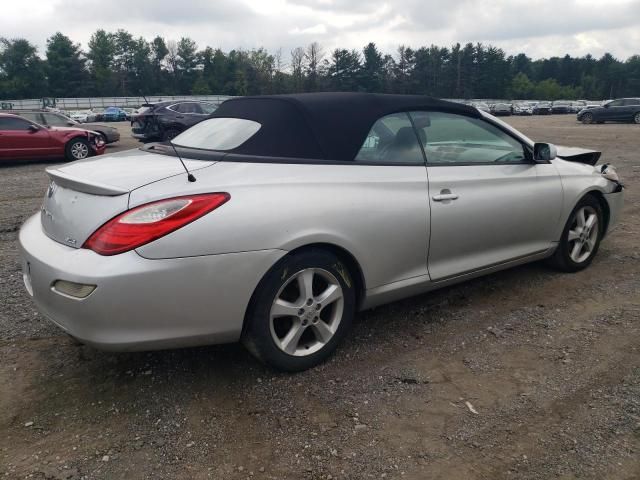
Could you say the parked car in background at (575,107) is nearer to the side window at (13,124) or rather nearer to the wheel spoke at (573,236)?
the side window at (13,124)

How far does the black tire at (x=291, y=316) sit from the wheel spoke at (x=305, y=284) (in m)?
0.03

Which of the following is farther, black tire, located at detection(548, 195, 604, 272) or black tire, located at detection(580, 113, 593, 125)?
black tire, located at detection(580, 113, 593, 125)

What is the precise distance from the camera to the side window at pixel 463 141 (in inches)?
135

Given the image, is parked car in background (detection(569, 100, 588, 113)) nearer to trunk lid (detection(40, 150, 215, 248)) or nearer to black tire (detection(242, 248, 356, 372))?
black tire (detection(242, 248, 356, 372))

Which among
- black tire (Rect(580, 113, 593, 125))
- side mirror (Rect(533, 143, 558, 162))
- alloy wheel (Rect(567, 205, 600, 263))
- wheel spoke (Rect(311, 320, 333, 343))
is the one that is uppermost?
side mirror (Rect(533, 143, 558, 162))

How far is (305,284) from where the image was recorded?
8.87ft

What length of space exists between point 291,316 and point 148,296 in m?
0.78

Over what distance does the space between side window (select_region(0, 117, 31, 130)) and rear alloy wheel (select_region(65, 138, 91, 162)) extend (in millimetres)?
1030

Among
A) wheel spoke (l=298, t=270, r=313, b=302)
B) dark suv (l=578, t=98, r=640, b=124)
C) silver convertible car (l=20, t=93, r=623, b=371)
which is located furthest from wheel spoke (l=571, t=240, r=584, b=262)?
dark suv (l=578, t=98, r=640, b=124)

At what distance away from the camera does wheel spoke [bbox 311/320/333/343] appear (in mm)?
2826

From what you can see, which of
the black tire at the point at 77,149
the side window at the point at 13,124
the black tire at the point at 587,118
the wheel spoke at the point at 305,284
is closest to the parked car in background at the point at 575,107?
the black tire at the point at 587,118

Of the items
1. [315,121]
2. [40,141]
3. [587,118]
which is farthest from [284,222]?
[587,118]

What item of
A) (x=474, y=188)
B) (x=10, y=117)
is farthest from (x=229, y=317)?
(x=10, y=117)

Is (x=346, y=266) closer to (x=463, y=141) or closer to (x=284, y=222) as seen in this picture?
(x=284, y=222)
